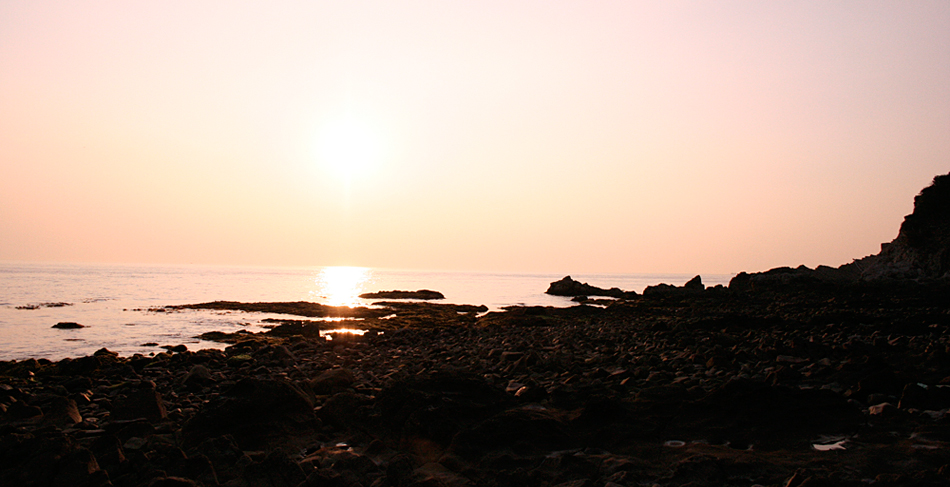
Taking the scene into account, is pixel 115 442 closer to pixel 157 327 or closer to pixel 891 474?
pixel 891 474

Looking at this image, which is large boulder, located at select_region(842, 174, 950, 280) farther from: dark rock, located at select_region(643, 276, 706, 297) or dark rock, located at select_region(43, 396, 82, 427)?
dark rock, located at select_region(43, 396, 82, 427)

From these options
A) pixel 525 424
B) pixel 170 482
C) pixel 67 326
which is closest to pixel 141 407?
pixel 170 482

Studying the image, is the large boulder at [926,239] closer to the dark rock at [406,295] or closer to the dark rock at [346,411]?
the dark rock at [406,295]

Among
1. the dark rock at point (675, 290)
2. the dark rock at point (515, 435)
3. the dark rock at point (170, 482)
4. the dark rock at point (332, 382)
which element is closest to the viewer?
the dark rock at point (170, 482)

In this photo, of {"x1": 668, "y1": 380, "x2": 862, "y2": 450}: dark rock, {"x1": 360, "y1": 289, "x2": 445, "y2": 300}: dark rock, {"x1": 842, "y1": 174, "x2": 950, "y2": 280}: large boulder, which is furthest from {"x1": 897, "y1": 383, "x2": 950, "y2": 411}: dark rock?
{"x1": 360, "y1": 289, "x2": 445, "y2": 300}: dark rock

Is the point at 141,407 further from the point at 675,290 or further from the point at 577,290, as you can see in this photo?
the point at 577,290

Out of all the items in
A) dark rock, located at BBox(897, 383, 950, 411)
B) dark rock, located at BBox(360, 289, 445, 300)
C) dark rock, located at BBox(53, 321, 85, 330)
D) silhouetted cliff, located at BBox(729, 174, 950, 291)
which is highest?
silhouetted cliff, located at BBox(729, 174, 950, 291)

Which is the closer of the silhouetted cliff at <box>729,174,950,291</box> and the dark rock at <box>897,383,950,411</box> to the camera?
the dark rock at <box>897,383,950,411</box>

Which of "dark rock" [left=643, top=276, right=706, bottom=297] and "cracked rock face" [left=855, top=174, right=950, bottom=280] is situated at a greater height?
"cracked rock face" [left=855, top=174, right=950, bottom=280]

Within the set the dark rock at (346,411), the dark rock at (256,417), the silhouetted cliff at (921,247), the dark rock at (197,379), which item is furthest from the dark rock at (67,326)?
the silhouetted cliff at (921,247)

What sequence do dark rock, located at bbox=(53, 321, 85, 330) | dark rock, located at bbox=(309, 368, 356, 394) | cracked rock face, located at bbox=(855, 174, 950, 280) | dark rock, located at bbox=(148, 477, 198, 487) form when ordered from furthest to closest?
cracked rock face, located at bbox=(855, 174, 950, 280), dark rock, located at bbox=(53, 321, 85, 330), dark rock, located at bbox=(309, 368, 356, 394), dark rock, located at bbox=(148, 477, 198, 487)

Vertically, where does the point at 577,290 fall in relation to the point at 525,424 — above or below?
below

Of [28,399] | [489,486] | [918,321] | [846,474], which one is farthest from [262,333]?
[918,321]

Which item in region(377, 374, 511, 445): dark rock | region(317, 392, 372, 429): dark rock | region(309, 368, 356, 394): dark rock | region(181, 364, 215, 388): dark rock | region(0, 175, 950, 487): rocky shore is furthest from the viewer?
region(181, 364, 215, 388): dark rock
